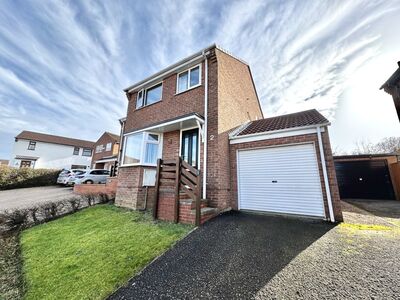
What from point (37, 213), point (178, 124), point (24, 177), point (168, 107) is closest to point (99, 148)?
point (24, 177)

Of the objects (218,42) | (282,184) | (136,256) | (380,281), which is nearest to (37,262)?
(136,256)

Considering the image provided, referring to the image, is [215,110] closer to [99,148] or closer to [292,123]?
[292,123]

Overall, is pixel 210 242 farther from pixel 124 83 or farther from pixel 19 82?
pixel 19 82

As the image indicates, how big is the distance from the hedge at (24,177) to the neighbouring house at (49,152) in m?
14.0

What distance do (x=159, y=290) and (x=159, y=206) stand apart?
360 centimetres

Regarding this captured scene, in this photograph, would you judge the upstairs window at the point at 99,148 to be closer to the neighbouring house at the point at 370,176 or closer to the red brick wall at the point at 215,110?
the red brick wall at the point at 215,110

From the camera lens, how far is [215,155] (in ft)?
22.3

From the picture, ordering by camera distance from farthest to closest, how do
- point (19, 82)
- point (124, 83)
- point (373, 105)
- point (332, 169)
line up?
1. point (19, 82)
2. point (124, 83)
3. point (373, 105)
4. point (332, 169)

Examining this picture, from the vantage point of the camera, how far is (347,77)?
834 cm

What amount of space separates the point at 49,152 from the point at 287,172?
43022 mm

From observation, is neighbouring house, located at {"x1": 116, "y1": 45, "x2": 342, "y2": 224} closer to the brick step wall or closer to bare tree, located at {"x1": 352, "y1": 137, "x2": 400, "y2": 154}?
the brick step wall

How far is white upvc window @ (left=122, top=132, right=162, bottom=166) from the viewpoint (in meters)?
8.06

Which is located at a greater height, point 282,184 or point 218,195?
point 282,184

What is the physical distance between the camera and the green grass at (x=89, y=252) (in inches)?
108
